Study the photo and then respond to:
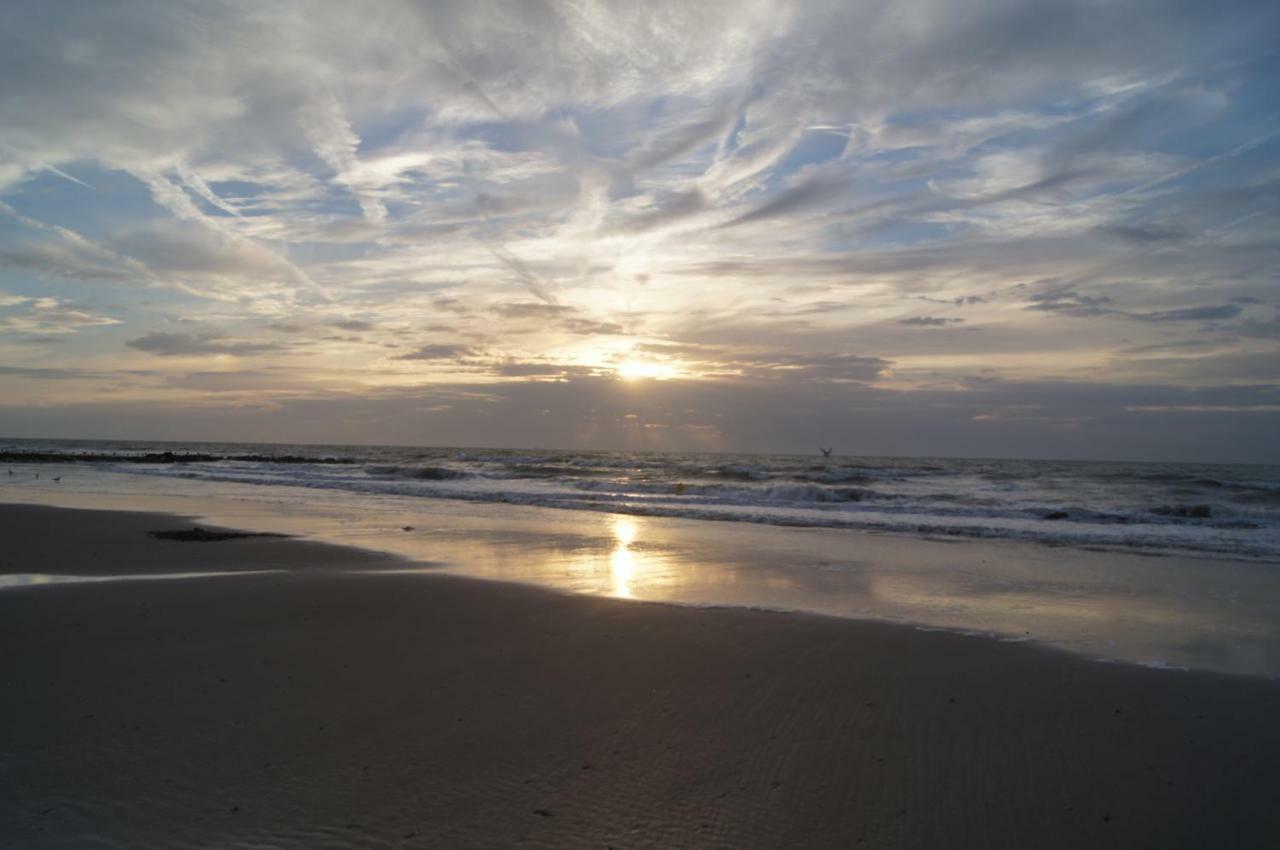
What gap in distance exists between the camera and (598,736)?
4855mm

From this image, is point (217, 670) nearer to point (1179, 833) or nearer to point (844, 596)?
point (1179, 833)

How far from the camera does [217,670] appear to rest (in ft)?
20.0

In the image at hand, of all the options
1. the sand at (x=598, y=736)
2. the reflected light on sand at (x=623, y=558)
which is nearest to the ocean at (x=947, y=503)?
the reflected light on sand at (x=623, y=558)

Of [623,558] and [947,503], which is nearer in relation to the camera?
[623,558]

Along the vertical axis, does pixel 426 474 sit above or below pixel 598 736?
above

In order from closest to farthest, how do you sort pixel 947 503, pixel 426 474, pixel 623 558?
pixel 623 558
pixel 947 503
pixel 426 474

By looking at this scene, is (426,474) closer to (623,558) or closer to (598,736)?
(623,558)

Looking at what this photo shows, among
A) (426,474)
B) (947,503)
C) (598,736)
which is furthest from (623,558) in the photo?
(426,474)

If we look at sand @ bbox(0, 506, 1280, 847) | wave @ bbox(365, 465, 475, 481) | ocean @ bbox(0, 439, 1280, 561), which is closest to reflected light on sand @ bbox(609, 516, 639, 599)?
sand @ bbox(0, 506, 1280, 847)

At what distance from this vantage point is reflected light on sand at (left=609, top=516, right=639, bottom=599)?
33.9 ft

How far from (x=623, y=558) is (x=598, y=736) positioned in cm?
853

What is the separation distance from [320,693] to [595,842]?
288 cm

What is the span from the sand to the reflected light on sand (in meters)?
2.10

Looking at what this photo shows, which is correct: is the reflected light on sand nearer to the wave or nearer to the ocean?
the ocean
